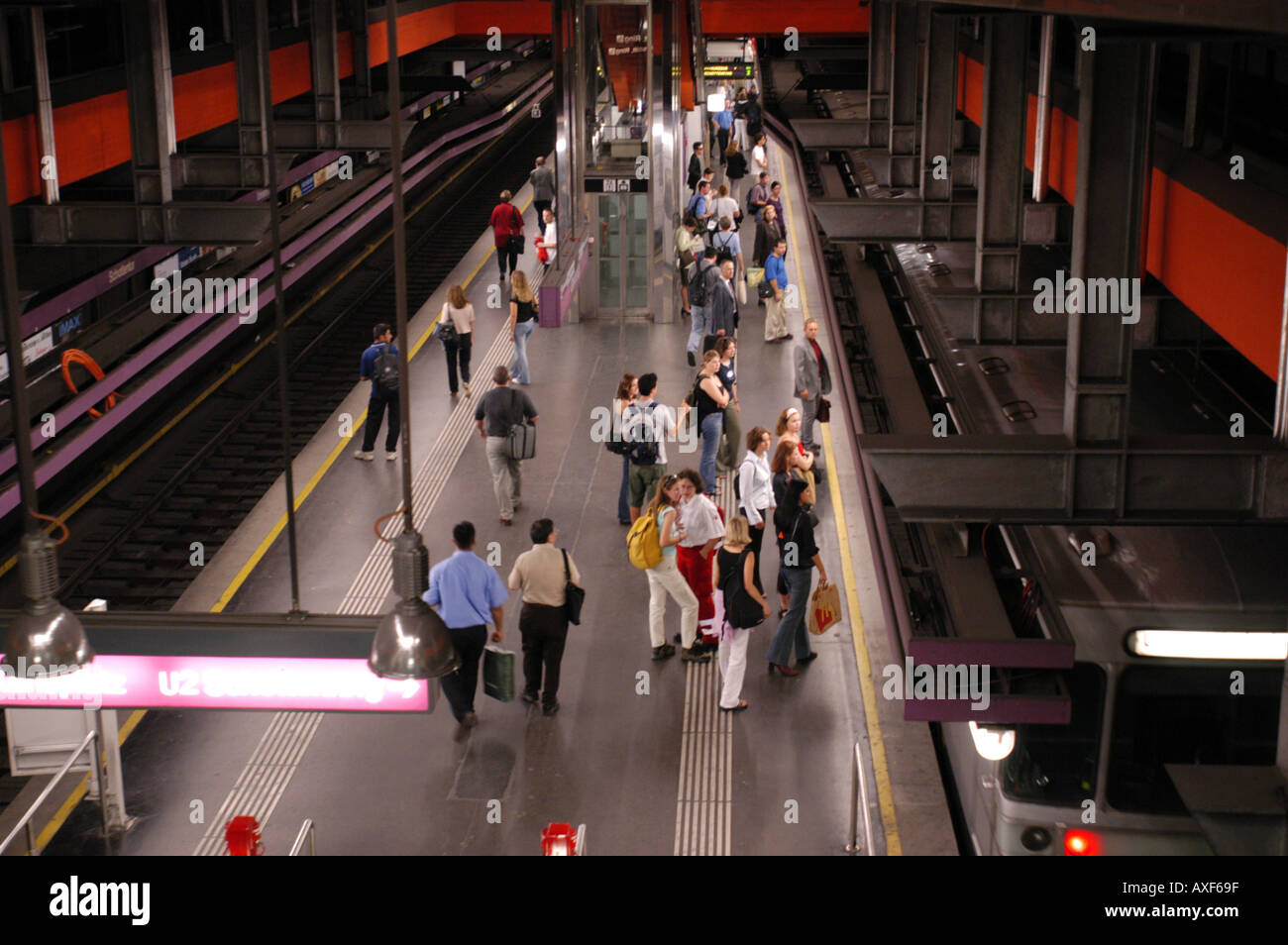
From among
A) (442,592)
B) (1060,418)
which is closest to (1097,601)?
(1060,418)

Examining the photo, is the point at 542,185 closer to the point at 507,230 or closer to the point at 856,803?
the point at 507,230

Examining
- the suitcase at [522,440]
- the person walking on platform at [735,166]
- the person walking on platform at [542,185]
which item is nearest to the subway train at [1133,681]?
the suitcase at [522,440]

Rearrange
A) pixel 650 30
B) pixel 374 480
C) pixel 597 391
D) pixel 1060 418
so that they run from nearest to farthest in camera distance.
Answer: pixel 1060 418 → pixel 374 480 → pixel 597 391 → pixel 650 30

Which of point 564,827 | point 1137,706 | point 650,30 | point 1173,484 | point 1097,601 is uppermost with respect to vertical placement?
point 650,30

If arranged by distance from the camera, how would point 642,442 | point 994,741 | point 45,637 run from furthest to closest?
1. point 642,442
2. point 994,741
3. point 45,637

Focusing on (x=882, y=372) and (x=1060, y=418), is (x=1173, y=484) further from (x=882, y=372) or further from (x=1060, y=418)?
(x=882, y=372)

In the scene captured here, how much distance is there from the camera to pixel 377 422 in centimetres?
1557

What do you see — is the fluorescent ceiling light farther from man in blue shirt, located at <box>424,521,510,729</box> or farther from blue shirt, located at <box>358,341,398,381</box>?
blue shirt, located at <box>358,341,398,381</box>

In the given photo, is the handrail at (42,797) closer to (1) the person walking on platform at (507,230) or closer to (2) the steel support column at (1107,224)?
(2) the steel support column at (1107,224)

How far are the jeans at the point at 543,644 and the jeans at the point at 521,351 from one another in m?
6.80

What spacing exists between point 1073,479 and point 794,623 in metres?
4.13

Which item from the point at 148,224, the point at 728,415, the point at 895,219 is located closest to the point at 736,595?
the point at 728,415

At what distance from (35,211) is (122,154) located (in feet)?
7.59

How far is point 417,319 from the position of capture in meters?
21.5
